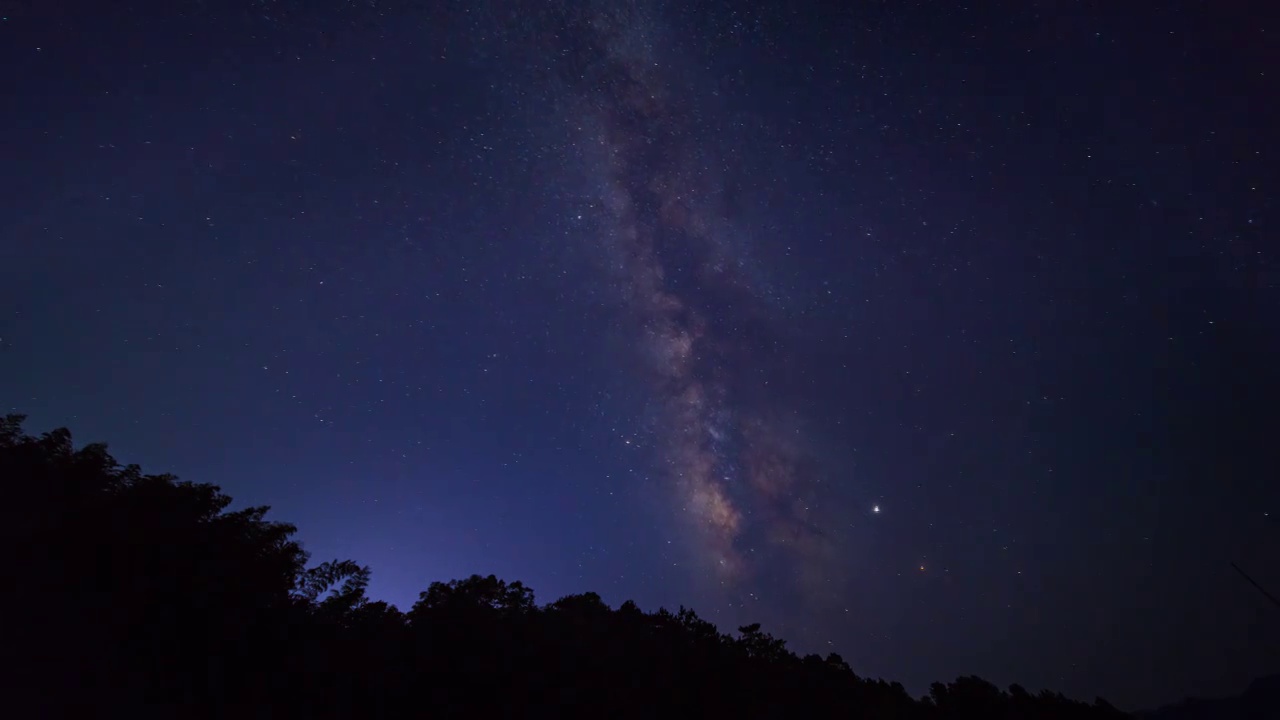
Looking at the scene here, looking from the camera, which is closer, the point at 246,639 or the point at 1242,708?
the point at 246,639

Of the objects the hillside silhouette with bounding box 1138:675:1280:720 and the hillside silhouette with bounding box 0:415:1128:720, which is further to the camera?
the hillside silhouette with bounding box 1138:675:1280:720

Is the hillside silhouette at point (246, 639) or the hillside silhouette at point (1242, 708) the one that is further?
the hillside silhouette at point (1242, 708)

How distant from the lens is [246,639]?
13.4 metres

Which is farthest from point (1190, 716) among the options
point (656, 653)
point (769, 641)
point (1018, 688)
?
point (656, 653)

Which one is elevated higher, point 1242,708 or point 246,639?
point 1242,708

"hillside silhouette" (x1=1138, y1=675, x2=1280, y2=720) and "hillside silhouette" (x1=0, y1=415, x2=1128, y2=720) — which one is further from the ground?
"hillside silhouette" (x1=1138, y1=675, x2=1280, y2=720)

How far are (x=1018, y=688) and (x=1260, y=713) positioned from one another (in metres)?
145

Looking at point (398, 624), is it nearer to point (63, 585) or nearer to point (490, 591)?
point (490, 591)

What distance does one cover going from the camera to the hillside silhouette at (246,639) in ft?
38.9

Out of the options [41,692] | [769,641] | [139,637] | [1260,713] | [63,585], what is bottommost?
[41,692]

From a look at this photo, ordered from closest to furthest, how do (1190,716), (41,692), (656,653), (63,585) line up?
(41,692)
(63,585)
(656,653)
(1190,716)

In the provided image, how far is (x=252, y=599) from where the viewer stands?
46.3 ft

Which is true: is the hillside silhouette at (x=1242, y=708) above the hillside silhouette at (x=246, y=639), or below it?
above

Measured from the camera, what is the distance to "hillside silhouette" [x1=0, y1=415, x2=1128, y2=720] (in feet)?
38.9
